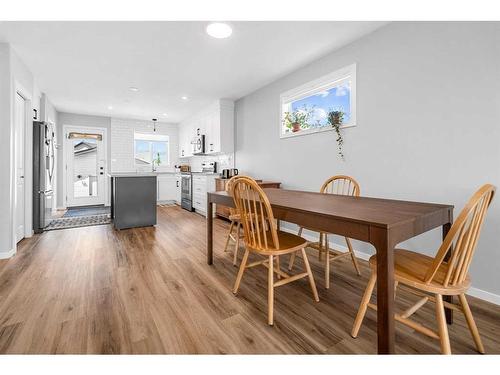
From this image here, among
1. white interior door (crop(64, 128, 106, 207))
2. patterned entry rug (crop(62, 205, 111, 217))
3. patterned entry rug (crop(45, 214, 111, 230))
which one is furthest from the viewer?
white interior door (crop(64, 128, 106, 207))

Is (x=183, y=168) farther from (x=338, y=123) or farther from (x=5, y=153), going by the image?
(x=338, y=123)

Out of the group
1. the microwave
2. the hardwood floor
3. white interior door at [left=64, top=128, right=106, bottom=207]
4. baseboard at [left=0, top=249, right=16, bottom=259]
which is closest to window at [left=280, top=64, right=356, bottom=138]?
the hardwood floor

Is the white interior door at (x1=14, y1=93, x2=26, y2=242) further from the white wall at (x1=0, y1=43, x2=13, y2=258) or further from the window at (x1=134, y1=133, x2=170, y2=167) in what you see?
the window at (x1=134, y1=133, x2=170, y2=167)

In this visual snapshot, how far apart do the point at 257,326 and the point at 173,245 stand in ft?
6.44

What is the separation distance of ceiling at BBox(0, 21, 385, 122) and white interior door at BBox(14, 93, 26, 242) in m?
0.61

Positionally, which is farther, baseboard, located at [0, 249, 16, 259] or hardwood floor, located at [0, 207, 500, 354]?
baseboard, located at [0, 249, 16, 259]

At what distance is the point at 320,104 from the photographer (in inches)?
128

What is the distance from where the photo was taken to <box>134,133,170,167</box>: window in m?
7.18

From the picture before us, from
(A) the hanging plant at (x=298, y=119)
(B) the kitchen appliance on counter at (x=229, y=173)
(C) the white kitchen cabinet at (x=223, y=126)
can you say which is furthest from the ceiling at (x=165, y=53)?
(B) the kitchen appliance on counter at (x=229, y=173)

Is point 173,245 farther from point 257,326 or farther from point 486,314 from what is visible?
point 486,314

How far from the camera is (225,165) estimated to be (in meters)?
5.60

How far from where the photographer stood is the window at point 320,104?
2.84 m

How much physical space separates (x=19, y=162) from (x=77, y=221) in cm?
179
